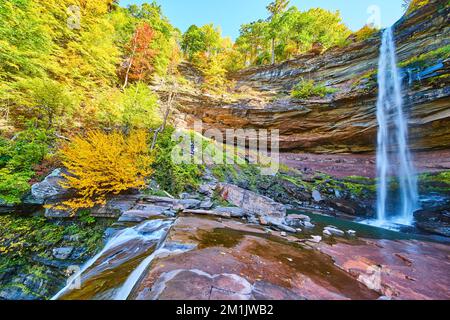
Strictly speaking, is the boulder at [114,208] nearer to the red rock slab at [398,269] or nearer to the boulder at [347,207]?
the red rock slab at [398,269]

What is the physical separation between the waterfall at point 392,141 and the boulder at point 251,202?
7.32 m

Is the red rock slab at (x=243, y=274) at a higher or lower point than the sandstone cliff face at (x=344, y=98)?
lower

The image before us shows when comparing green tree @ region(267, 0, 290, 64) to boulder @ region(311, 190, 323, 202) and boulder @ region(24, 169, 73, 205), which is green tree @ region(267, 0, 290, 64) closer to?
boulder @ region(311, 190, 323, 202)

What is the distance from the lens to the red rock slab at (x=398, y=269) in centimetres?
249

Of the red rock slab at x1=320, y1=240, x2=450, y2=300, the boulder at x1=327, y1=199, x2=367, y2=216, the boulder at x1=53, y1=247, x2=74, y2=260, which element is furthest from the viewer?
the boulder at x1=327, y1=199, x2=367, y2=216

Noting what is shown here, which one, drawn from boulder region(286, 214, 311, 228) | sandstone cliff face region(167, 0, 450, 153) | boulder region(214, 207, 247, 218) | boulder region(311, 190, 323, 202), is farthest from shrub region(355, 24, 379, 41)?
boulder region(214, 207, 247, 218)

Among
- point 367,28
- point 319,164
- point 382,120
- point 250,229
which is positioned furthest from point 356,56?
point 250,229

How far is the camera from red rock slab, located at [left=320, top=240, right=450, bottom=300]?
2.49 metres

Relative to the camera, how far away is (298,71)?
18.1 meters

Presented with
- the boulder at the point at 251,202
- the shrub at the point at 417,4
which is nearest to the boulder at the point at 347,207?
the boulder at the point at 251,202

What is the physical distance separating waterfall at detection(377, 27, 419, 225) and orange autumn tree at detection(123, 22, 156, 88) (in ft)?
57.2
